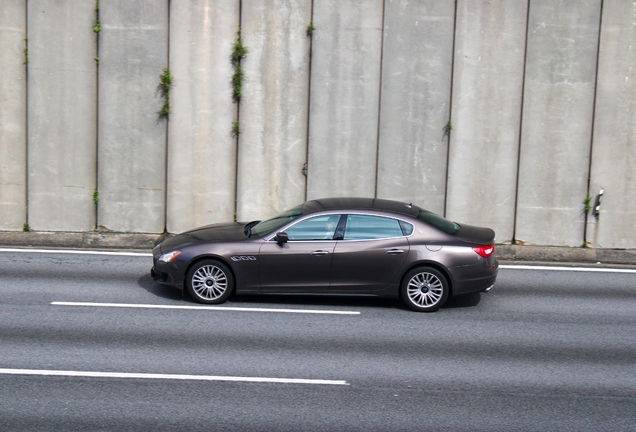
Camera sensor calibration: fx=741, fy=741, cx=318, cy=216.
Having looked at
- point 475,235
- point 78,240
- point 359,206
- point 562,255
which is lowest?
point 78,240

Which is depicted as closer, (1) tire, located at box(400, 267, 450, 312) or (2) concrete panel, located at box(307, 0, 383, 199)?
(1) tire, located at box(400, 267, 450, 312)

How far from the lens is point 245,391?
734 centimetres

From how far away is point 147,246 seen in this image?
14.1 m

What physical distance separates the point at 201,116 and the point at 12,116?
144 inches

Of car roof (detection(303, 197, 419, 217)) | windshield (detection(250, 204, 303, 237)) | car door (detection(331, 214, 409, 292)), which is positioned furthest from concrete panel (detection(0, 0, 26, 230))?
car door (detection(331, 214, 409, 292))

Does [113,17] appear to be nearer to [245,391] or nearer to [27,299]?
[27,299]

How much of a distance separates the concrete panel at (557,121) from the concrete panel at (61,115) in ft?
27.7

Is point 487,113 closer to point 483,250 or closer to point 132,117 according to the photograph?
point 483,250

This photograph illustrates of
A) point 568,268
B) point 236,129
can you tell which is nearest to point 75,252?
point 236,129

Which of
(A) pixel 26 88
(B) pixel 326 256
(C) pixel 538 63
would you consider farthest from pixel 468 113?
(A) pixel 26 88

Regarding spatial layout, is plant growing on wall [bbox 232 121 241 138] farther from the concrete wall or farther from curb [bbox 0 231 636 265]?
curb [bbox 0 231 636 265]

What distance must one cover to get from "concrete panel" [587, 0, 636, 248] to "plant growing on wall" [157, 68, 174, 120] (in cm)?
825

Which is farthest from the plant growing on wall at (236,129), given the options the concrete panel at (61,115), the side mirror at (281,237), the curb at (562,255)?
the curb at (562,255)

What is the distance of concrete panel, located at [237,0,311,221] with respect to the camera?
566 inches
